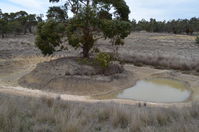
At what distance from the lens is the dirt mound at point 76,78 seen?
54.0 feet

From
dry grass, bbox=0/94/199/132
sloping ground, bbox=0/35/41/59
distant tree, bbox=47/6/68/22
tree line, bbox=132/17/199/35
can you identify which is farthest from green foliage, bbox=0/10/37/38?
dry grass, bbox=0/94/199/132

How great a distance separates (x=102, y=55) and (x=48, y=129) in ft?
44.9

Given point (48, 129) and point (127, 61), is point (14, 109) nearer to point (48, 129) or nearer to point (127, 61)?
point (48, 129)

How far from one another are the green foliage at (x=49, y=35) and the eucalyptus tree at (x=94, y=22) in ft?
0.05

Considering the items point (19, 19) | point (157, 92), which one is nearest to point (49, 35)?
point (157, 92)

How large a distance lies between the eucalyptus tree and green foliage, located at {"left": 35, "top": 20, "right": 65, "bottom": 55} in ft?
0.05

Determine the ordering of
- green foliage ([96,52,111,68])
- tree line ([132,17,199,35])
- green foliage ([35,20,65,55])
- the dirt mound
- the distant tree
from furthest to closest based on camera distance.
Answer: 1. tree line ([132,17,199,35])
2. the distant tree
3. green foliage ([35,20,65,55])
4. green foliage ([96,52,111,68])
5. the dirt mound

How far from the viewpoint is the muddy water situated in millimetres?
15070

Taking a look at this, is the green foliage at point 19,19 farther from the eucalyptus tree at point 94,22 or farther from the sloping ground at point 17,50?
the eucalyptus tree at point 94,22

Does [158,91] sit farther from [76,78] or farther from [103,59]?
[76,78]

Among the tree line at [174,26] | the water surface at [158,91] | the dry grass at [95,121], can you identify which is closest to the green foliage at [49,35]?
the water surface at [158,91]

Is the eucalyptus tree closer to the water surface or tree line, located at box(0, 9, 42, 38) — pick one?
the water surface

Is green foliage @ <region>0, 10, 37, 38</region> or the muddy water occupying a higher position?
green foliage @ <region>0, 10, 37, 38</region>

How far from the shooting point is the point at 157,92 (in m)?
16.5
